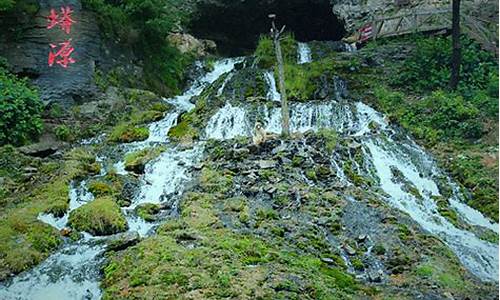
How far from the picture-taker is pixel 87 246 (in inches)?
317

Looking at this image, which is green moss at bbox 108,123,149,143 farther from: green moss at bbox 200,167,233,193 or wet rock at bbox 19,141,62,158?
green moss at bbox 200,167,233,193

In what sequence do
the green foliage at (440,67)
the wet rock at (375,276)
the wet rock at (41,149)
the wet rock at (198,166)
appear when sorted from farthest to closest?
the green foliage at (440,67) < the wet rock at (41,149) < the wet rock at (198,166) < the wet rock at (375,276)

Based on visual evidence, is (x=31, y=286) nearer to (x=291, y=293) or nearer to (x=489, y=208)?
(x=291, y=293)

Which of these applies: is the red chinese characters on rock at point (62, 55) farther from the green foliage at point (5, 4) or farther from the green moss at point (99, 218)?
the green moss at point (99, 218)

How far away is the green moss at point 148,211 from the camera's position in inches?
350

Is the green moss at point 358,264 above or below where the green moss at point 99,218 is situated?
below

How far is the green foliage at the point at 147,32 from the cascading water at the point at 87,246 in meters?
4.87

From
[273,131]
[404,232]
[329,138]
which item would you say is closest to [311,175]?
[329,138]

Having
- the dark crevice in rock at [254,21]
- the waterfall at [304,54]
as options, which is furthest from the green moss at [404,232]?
the dark crevice in rock at [254,21]

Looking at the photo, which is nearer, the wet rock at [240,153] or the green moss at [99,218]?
the green moss at [99,218]

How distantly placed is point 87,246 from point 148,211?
1.41 m

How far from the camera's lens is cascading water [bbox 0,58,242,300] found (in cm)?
695

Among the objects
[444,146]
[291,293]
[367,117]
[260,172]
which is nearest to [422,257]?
[291,293]

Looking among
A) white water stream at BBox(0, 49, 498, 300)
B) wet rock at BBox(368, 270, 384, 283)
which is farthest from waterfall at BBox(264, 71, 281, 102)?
wet rock at BBox(368, 270, 384, 283)
